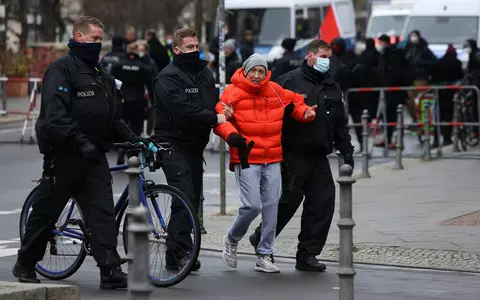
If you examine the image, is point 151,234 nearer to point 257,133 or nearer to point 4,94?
point 257,133

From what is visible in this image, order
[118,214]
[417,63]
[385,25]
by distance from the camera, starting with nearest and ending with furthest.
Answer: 1. [118,214]
2. [417,63]
3. [385,25]

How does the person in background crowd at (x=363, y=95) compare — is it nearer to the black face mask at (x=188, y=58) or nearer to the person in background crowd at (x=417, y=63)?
the person in background crowd at (x=417, y=63)

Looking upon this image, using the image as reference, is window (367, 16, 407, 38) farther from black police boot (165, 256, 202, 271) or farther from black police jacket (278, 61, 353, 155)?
black police boot (165, 256, 202, 271)

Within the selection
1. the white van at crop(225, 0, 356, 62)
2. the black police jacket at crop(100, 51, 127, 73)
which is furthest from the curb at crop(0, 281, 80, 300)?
the white van at crop(225, 0, 356, 62)

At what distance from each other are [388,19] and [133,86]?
2208cm

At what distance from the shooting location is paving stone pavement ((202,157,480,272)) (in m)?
11.7

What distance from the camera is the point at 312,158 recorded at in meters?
11.0

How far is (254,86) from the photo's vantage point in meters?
10.5

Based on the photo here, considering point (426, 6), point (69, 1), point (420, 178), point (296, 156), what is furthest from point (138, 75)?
point (69, 1)

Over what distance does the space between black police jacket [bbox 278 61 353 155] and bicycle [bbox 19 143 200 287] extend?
1219 millimetres

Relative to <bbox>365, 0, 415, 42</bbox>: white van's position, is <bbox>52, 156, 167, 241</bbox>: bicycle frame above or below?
below

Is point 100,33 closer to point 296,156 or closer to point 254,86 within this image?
point 254,86

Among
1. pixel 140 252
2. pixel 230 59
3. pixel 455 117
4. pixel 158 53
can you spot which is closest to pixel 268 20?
pixel 158 53

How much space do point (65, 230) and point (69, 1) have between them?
128 feet
